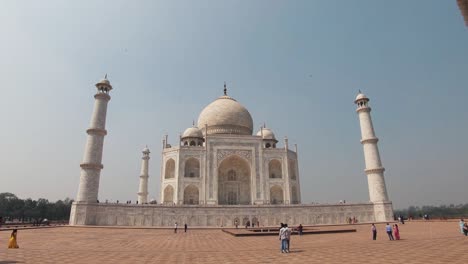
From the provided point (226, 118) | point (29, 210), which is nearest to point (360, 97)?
point (226, 118)

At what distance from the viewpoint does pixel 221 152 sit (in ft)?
102

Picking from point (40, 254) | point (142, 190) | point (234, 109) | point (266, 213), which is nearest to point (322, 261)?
point (40, 254)

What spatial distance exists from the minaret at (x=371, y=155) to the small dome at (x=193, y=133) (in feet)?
54.7

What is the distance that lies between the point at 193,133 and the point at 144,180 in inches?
360

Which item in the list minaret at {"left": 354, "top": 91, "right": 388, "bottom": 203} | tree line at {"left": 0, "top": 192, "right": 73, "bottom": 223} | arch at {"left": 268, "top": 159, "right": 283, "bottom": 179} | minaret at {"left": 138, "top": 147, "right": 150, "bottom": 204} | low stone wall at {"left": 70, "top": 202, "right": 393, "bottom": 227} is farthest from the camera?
tree line at {"left": 0, "top": 192, "right": 73, "bottom": 223}

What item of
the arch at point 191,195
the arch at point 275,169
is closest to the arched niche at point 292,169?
the arch at point 275,169

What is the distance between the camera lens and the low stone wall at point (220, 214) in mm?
23484

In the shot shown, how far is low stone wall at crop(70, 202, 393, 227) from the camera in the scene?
23.5m

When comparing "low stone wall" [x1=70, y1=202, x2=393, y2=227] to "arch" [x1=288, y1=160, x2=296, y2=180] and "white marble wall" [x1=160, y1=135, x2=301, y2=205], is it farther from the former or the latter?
"arch" [x1=288, y1=160, x2=296, y2=180]

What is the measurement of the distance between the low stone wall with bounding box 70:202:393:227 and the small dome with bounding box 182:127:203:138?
37.8ft

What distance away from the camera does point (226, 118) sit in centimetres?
3581

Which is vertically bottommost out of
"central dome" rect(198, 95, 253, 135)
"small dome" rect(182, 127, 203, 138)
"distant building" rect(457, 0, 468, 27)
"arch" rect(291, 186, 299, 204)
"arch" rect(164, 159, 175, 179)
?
"distant building" rect(457, 0, 468, 27)

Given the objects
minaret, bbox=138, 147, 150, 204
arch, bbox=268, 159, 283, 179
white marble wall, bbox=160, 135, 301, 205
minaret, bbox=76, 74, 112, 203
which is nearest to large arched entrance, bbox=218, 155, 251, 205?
white marble wall, bbox=160, 135, 301, 205

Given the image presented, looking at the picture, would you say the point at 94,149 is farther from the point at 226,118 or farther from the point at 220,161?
the point at 226,118
